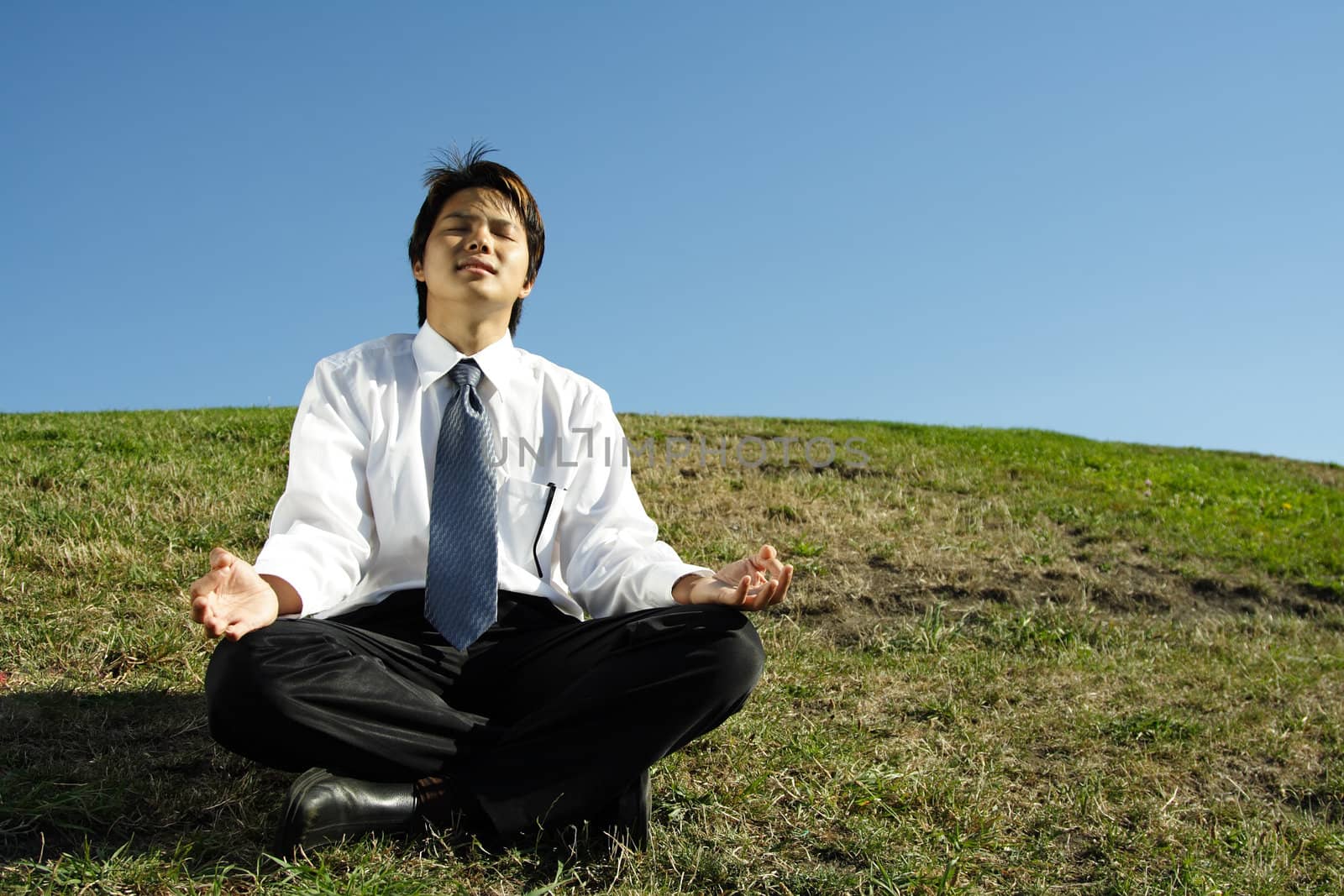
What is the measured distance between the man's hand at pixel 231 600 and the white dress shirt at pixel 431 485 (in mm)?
252

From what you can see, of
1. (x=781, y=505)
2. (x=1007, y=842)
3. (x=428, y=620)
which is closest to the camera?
(x=428, y=620)

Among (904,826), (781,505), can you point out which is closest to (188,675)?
(904,826)

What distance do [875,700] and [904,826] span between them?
5.25 ft

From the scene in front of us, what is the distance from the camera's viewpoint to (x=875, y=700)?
5.35 m

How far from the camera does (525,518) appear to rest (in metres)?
3.84

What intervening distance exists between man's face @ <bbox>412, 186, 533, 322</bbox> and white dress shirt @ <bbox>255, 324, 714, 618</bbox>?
0.55 ft

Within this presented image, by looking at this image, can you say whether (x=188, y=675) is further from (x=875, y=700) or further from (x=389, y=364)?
(x=875, y=700)

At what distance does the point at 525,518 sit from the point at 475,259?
0.98 m

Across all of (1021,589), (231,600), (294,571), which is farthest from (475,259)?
(1021,589)

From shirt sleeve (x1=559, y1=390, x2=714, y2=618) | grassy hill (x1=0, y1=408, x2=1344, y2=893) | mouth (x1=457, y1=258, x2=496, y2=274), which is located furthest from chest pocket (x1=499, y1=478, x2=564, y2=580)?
grassy hill (x1=0, y1=408, x2=1344, y2=893)

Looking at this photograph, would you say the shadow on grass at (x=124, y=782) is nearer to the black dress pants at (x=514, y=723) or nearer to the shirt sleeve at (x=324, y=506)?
the black dress pants at (x=514, y=723)

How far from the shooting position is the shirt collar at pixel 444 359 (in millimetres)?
3906

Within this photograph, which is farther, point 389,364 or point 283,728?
point 389,364

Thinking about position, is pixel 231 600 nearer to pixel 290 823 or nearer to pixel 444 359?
pixel 290 823
